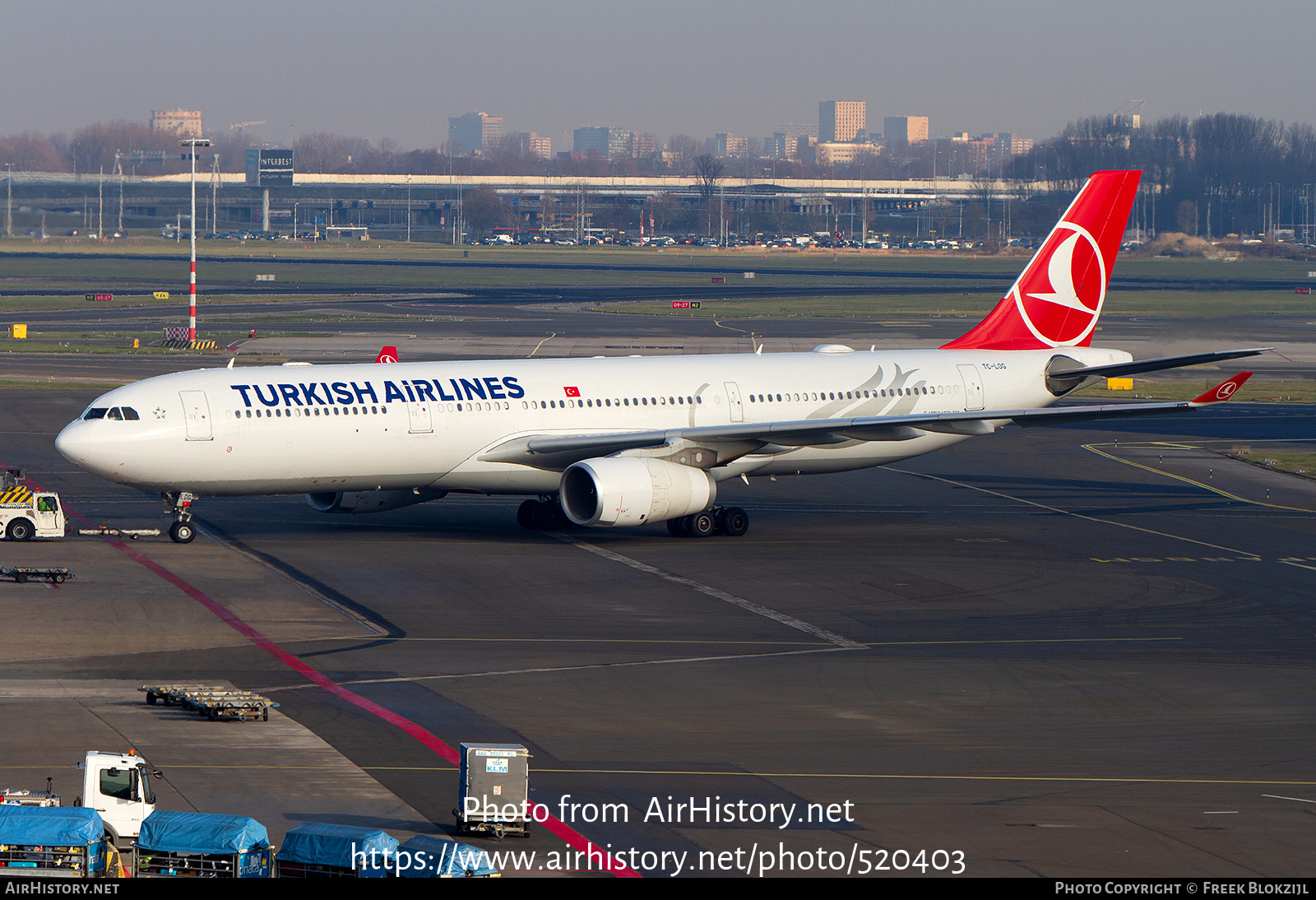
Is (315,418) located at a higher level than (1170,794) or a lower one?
higher

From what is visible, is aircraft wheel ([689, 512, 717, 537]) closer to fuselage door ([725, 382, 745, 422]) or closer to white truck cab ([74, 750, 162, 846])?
fuselage door ([725, 382, 745, 422])

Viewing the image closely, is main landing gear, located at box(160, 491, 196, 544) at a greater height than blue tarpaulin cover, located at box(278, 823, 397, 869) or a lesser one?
lesser

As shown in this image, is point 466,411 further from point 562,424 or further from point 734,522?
point 734,522

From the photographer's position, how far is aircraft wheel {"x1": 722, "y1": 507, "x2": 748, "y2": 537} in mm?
42219

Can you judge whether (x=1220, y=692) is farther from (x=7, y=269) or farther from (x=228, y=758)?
(x=7, y=269)

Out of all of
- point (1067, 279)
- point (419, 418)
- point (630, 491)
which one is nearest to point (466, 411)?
point (419, 418)

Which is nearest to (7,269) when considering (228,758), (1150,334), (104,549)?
(1150,334)

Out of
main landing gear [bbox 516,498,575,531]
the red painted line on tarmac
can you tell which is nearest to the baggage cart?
the red painted line on tarmac

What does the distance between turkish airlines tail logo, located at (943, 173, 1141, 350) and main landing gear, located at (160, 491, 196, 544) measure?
2311cm

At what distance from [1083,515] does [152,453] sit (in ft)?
85.2

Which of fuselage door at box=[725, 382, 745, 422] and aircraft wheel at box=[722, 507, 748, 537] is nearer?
aircraft wheel at box=[722, 507, 748, 537]

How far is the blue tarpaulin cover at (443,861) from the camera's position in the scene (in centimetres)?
1485

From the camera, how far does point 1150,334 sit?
92.8 m
